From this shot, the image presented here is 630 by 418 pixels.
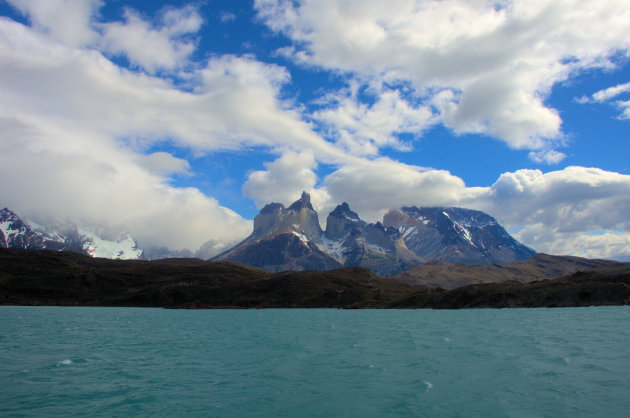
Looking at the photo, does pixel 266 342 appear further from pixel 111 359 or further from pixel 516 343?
pixel 516 343

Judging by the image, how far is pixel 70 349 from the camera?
7662cm

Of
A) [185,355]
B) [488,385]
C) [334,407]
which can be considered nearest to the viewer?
[334,407]

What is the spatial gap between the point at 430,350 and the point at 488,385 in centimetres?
2850

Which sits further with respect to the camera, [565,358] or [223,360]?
[223,360]

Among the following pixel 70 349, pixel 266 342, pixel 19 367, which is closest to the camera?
pixel 19 367

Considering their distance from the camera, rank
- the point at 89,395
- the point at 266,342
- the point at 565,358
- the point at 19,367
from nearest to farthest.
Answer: the point at 89,395 → the point at 19,367 → the point at 565,358 → the point at 266,342

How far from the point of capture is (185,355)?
71.4 metres

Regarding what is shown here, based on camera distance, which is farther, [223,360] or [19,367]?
[223,360]

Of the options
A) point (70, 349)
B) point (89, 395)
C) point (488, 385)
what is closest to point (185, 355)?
point (70, 349)

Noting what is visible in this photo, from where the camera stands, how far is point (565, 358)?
60.8 m

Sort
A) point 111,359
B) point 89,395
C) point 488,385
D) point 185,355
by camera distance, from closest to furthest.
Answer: point 89,395
point 488,385
point 111,359
point 185,355

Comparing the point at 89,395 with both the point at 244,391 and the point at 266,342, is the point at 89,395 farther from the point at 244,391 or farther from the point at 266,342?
the point at 266,342

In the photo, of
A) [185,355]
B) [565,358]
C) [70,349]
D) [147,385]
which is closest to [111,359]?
[185,355]

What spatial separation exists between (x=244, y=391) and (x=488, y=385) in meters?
25.1
